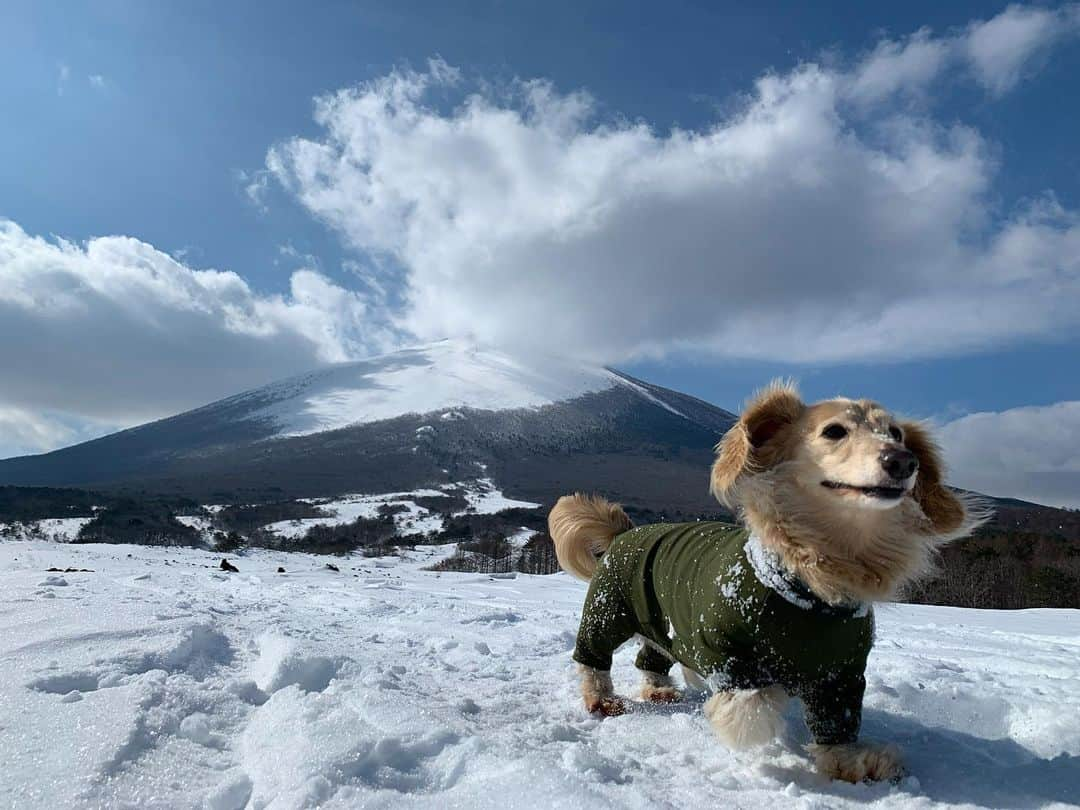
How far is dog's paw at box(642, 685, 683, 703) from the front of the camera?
13.6 ft

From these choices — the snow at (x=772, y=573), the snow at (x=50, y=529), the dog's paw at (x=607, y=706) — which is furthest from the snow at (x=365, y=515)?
the snow at (x=772, y=573)

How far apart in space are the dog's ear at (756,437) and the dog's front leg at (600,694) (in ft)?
4.58

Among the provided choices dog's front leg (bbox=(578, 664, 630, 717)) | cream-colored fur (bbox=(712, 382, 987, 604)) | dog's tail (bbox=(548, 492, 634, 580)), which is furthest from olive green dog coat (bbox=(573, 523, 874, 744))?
dog's tail (bbox=(548, 492, 634, 580))

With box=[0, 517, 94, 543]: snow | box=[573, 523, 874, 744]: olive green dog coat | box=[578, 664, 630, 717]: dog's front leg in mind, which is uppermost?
box=[573, 523, 874, 744]: olive green dog coat

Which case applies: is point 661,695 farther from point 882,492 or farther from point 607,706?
point 882,492

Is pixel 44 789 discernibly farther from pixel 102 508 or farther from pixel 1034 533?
pixel 102 508

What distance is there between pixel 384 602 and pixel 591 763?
17.5ft

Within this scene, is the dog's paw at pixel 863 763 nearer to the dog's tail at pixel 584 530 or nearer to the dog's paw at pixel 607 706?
the dog's paw at pixel 607 706

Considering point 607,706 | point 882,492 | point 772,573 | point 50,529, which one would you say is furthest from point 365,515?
point 882,492

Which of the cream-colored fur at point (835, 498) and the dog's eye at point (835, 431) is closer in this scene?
the cream-colored fur at point (835, 498)

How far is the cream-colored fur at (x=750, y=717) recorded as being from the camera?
9.76ft

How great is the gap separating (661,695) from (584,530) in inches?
48.0

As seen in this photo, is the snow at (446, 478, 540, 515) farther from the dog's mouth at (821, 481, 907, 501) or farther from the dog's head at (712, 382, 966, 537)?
the dog's mouth at (821, 481, 907, 501)

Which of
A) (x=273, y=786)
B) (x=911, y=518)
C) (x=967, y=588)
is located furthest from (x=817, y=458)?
(x=967, y=588)
